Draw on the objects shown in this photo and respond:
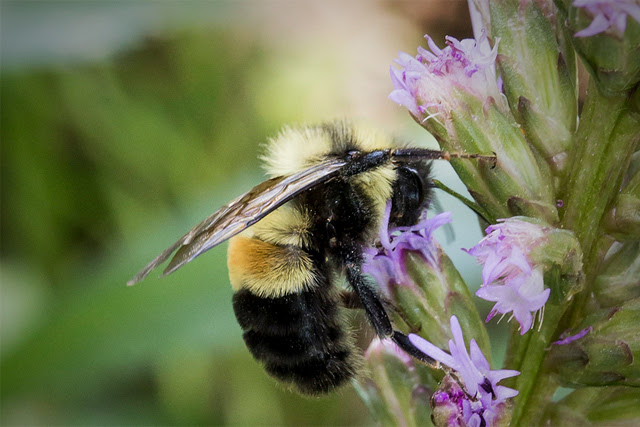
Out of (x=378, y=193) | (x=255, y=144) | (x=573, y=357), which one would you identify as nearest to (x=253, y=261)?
(x=378, y=193)

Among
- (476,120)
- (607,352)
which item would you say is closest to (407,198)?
(476,120)

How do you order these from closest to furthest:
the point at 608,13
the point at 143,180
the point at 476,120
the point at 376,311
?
the point at 608,13 < the point at 476,120 < the point at 376,311 < the point at 143,180

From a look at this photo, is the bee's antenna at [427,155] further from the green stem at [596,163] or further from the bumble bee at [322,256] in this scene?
the green stem at [596,163]

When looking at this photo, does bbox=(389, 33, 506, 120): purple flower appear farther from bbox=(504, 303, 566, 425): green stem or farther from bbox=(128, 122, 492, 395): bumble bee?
bbox=(504, 303, 566, 425): green stem

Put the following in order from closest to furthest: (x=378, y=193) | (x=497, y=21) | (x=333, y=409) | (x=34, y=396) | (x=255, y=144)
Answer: (x=497, y=21)
(x=378, y=193)
(x=34, y=396)
(x=333, y=409)
(x=255, y=144)

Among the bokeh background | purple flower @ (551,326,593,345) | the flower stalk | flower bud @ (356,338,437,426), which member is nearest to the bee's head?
the flower stalk

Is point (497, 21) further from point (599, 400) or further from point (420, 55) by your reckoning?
point (599, 400)

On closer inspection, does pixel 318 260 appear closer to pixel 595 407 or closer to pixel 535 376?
pixel 535 376
